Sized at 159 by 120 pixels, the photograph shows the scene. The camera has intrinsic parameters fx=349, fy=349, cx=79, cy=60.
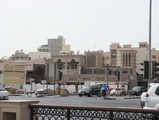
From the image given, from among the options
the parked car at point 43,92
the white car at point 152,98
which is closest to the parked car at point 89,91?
the parked car at point 43,92

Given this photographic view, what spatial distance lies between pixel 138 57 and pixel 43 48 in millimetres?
51960

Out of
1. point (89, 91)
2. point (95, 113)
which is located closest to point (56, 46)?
point (89, 91)

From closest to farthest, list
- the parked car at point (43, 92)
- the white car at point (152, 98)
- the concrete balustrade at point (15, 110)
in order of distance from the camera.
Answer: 1. the concrete balustrade at point (15, 110)
2. the white car at point (152, 98)
3. the parked car at point (43, 92)

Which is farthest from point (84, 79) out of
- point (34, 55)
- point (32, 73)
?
point (34, 55)

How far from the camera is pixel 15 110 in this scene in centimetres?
914

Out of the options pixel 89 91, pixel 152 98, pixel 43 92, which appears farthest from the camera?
pixel 43 92

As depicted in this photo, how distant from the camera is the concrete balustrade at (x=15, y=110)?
903cm

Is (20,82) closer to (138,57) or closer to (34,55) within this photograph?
(138,57)

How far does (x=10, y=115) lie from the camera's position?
31.5 ft

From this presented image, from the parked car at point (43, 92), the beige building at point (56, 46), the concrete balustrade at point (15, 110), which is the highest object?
the beige building at point (56, 46)

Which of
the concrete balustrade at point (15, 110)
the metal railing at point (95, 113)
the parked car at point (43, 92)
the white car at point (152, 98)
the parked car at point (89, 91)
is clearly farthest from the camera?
the parked car at point (43, 92)

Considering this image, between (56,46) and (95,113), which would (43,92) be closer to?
(95,113)

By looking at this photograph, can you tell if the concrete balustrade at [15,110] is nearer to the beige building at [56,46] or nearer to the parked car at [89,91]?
the parked car at [89,91]

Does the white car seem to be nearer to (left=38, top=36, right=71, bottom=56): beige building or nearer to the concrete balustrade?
the concrete balustrade
